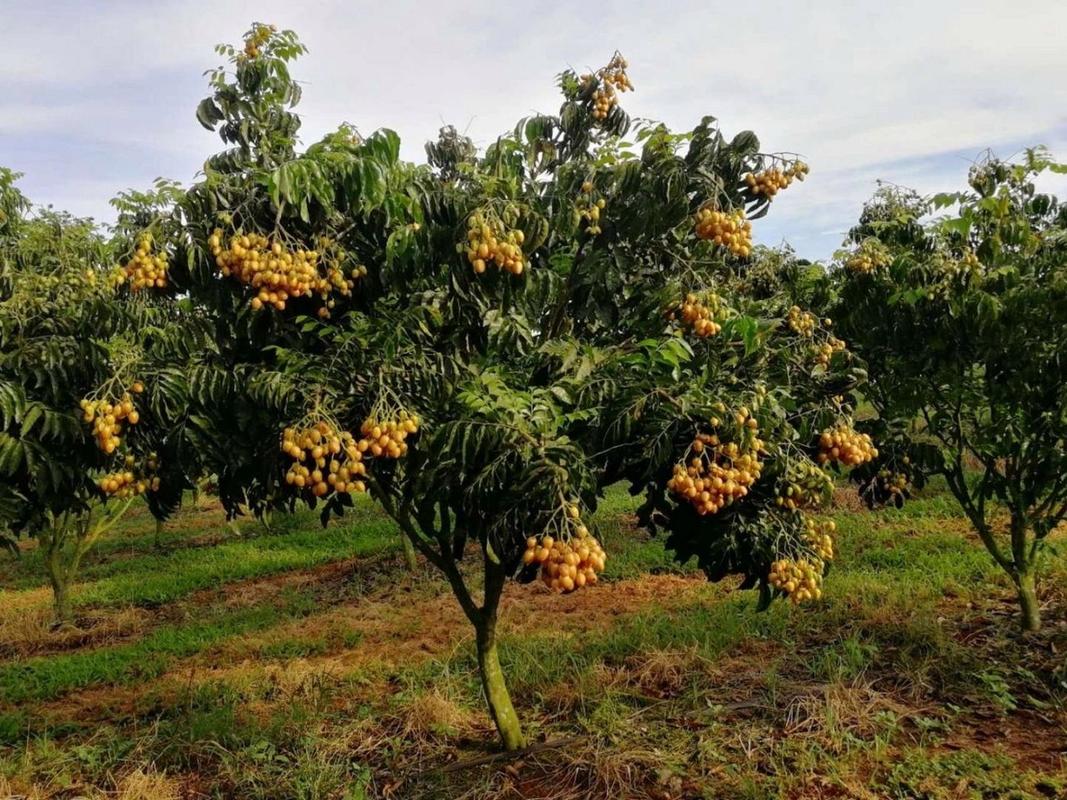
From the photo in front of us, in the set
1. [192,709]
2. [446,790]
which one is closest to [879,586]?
[446,790]

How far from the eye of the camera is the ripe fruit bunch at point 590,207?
123 inches

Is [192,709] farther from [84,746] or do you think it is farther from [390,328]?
[390,328]

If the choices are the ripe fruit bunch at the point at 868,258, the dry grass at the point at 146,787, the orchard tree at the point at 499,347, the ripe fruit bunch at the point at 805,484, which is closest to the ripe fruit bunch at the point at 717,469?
the orchard tree at the point at 499,347

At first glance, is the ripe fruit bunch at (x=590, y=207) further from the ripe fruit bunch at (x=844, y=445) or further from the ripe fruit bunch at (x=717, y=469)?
the ripe fruit bunch at (x=844, y=445)

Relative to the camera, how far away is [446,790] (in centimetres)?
389

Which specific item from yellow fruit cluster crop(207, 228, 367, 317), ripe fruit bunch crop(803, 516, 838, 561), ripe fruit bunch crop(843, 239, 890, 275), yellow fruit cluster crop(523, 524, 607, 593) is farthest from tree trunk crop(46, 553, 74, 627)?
ripe fruit bunch crop(843, 239, 890, 275)

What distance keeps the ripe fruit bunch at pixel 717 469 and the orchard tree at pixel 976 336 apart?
2.24 metres

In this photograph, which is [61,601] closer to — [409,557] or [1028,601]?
[409,557]

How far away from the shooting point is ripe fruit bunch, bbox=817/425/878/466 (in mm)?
3121

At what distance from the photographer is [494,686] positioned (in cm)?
402

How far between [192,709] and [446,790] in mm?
2255

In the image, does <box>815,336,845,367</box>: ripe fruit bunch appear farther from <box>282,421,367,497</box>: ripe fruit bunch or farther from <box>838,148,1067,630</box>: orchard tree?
<box>282,421,367,497</box>: ripe fruit bunch

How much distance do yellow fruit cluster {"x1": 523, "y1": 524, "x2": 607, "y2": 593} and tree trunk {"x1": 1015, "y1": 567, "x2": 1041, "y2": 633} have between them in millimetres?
4269

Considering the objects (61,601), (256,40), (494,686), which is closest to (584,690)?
(494,686)
